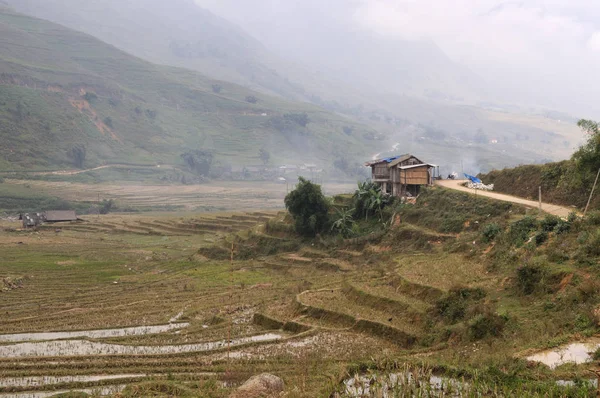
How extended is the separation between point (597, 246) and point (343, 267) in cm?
1876

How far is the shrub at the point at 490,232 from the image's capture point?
30453 millimetres

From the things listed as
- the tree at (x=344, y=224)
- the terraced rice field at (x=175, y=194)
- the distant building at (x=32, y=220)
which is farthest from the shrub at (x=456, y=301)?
the terraced rice field at (x=175, y=194)

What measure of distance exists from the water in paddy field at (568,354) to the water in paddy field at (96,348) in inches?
416

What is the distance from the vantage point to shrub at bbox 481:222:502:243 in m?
30.5

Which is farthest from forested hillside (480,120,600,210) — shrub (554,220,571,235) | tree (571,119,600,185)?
shrub (554,220,571,235)

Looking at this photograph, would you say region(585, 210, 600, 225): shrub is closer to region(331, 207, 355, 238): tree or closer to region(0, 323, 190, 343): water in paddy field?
region(0, 323, 190, 343): water in paddy field

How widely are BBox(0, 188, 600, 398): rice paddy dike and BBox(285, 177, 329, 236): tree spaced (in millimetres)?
1976

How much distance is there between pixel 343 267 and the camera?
3850 centimetres

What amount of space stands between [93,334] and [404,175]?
91.4 feet

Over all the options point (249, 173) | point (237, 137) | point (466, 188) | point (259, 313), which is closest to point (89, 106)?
point (237, 137)

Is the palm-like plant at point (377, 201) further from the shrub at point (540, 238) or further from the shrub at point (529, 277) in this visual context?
the shrub at point (529, 277)

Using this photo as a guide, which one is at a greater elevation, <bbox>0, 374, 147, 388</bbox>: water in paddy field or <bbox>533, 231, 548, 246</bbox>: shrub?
<bbox>533, 231, 548, 246</bbox>: shrub

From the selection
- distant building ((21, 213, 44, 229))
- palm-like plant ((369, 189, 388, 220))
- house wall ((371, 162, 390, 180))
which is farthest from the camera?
distant building ((21, 213, 44, 229))

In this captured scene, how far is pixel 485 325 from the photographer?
19203 millimetres
